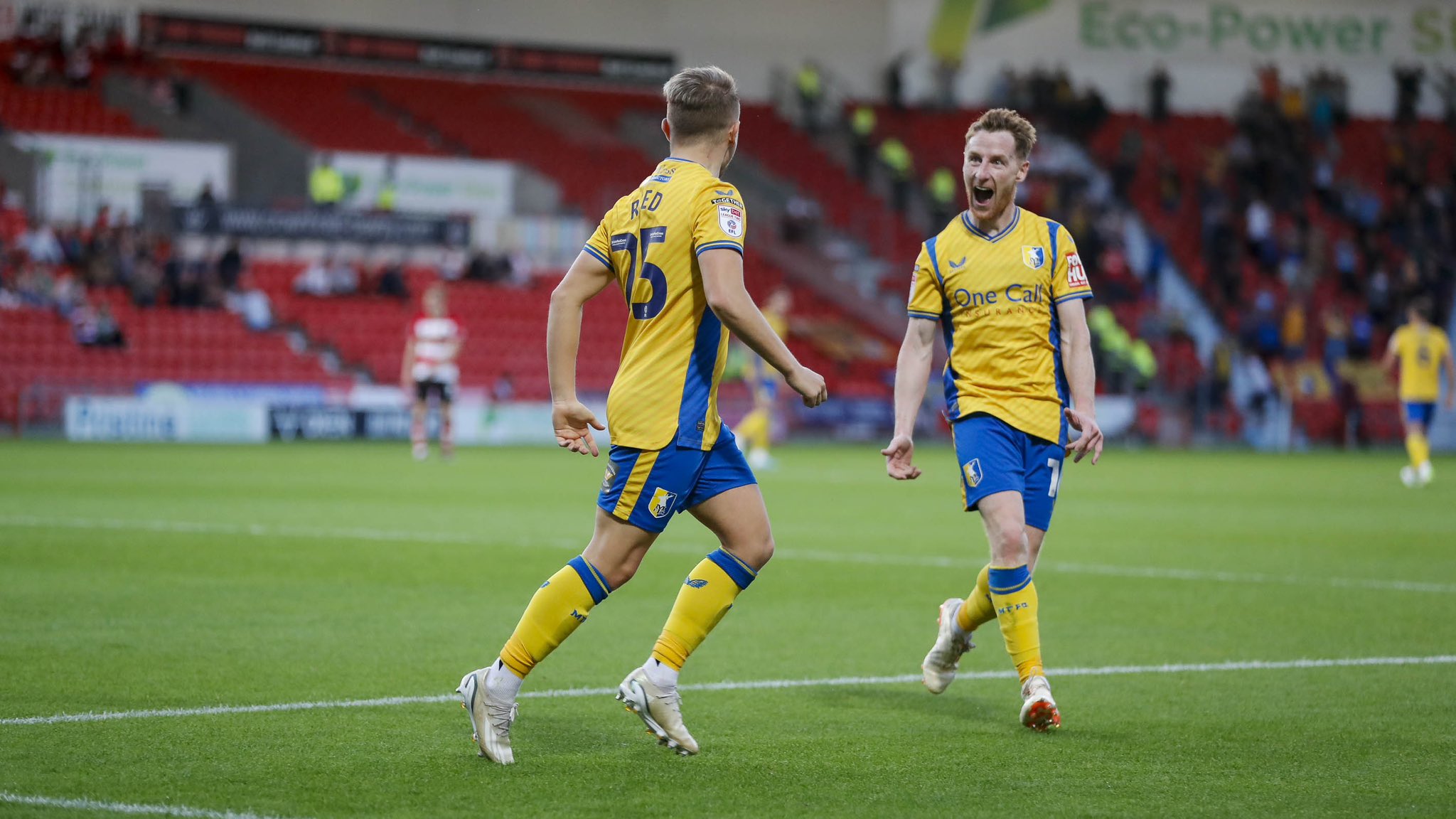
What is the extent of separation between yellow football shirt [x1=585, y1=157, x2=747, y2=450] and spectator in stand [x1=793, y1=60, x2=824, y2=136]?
36547mm

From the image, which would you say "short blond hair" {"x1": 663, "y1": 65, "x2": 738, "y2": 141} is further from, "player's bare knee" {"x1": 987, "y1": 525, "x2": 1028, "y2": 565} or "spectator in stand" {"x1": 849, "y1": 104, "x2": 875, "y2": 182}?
"spectator in stand" {"x1": 849, "y1": 104, "x2": 875, "y2": 182}

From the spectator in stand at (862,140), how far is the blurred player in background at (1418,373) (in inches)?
780

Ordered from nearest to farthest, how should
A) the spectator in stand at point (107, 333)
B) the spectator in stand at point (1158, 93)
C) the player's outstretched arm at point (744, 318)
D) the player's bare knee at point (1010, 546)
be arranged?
the player's outstretched arm at point (744, 318) → the player's bare knee at point (1010, 546) → the spectator in stand at point (107, 333) → the spectator in stand at point (1158, 93)

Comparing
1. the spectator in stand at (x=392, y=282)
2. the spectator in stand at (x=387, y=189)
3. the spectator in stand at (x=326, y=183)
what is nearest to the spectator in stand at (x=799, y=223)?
the spectator in stand at (x=387, y=189)

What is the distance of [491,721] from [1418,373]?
19.8 m

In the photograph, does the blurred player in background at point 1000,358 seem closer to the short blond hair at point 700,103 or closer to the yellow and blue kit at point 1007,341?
the yellow and blue kit at point 1007,341

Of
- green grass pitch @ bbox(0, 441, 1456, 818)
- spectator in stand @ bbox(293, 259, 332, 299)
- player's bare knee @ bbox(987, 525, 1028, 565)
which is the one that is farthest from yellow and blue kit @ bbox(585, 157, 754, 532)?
spectator in stand @ bbox(293, 259, 332, 299)

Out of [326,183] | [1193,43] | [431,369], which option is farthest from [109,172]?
[1193,43]

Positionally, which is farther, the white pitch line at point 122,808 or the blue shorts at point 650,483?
the blue shorts at point 650,483

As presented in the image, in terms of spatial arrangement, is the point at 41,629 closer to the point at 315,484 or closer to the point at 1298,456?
the point at 315,484

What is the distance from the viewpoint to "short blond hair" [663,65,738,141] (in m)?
5.35

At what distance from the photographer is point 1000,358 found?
256 inches

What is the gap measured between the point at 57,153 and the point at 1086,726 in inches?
1193

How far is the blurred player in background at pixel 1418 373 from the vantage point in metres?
22.1
